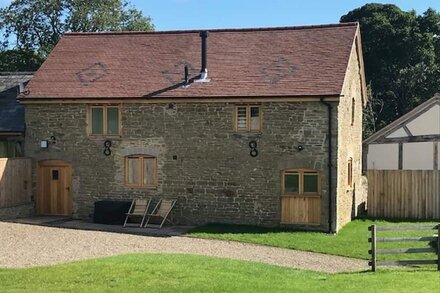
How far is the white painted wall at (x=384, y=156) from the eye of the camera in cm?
2723

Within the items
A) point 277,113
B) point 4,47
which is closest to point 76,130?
point 277,113

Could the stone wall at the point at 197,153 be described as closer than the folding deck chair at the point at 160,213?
Yes

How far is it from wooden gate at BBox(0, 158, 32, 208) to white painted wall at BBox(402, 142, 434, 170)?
14930 mm

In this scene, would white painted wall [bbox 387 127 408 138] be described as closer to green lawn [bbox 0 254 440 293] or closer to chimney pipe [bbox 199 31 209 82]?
chimney pipe [bbox 199 31 209 82]

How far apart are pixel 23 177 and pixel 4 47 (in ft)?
98.5

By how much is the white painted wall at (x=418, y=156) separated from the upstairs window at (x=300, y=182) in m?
6.28

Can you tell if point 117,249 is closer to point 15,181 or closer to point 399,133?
point 15,181

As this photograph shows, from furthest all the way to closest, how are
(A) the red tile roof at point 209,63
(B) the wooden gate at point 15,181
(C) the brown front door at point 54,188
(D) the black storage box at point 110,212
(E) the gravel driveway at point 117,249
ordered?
1. (C) the brown front door at point 54,188
2. (B) the wooden gate at point 15,181
3. (D) the black storage box at point 110,212
4. (A) the red tile roof at point 209,63
5. (E) the gravel driveway at point 117,249

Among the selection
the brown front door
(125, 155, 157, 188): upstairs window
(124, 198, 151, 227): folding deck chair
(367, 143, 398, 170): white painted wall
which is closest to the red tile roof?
(125, 155, 157, 188): upstairs window

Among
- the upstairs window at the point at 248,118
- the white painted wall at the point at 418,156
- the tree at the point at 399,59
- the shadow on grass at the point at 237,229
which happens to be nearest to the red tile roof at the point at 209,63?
the upstairs window at the point at 248,118

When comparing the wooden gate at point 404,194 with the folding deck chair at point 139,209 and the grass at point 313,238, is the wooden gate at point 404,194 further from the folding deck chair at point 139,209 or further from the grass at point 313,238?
the folding deck chair at point 139,209

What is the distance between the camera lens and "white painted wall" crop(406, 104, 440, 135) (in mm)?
26250

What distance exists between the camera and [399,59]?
4975 centimetres

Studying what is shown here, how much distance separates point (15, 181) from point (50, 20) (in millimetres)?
29542
